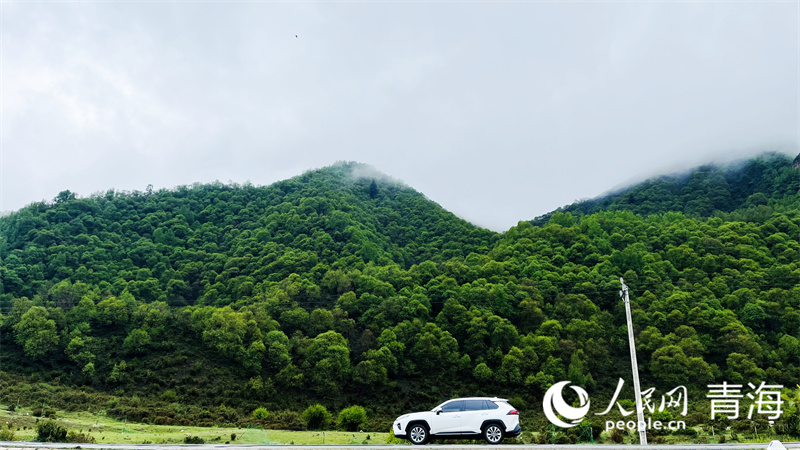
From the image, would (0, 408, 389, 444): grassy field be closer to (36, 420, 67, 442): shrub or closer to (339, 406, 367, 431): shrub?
(36, 420, 67, 442): shrub

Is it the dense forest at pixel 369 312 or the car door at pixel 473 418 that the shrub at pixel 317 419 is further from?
the car door at pixel 473 418

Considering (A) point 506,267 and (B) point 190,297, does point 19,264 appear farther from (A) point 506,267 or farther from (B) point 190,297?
(A) point 506,267

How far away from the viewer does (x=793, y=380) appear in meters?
46.9

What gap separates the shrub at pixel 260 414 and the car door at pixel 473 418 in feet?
90.6

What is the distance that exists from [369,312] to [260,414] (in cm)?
2145

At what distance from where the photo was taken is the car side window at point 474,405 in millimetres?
16844

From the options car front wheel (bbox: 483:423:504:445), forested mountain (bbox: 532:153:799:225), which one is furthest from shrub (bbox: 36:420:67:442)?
forested mountain (bbox: 532:153:799:225)

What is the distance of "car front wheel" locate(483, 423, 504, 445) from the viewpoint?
54.1ft

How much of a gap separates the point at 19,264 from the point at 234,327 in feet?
123

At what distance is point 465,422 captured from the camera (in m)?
16.7

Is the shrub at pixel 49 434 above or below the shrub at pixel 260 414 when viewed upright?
above

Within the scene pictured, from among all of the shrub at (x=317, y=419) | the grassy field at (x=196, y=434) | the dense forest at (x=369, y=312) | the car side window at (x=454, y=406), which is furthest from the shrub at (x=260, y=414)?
the car side window at (x=454, y=406)

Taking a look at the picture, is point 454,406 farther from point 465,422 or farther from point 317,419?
point 317,419

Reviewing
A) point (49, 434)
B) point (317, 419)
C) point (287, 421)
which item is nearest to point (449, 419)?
point (49, 434)
